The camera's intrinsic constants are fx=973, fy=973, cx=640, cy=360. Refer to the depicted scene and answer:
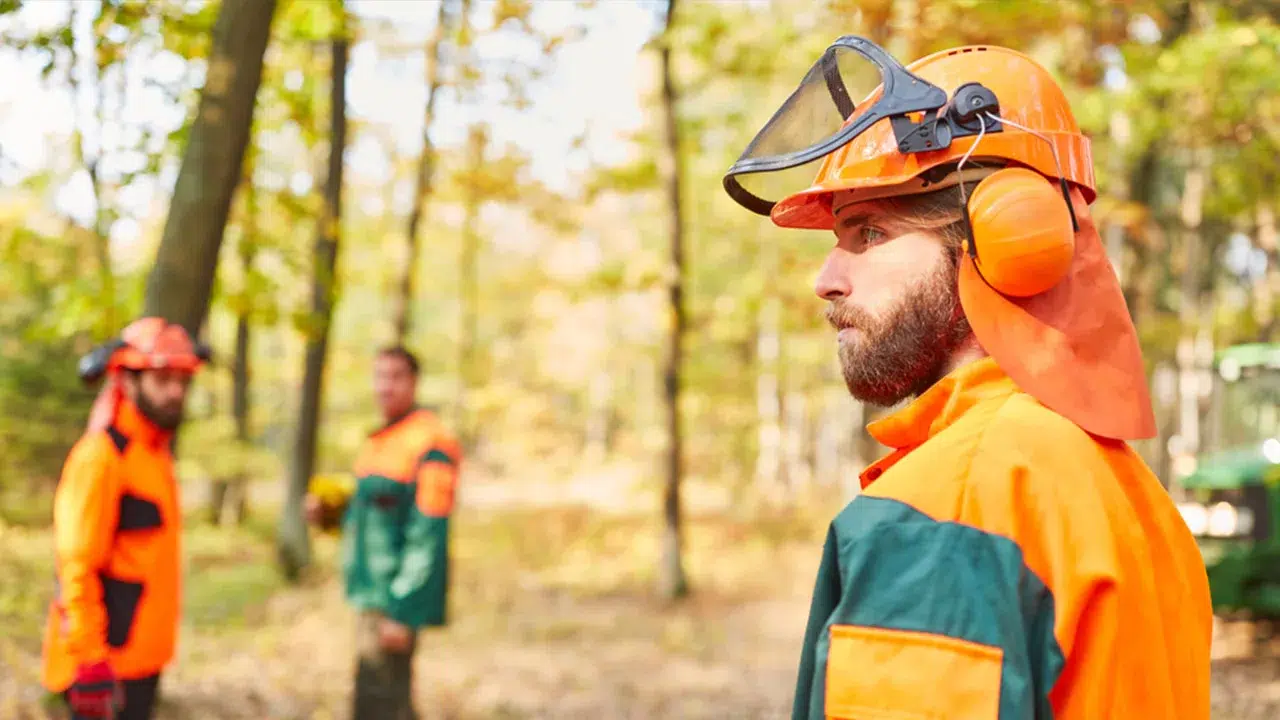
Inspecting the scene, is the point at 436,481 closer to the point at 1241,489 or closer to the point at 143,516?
the point at 143,516

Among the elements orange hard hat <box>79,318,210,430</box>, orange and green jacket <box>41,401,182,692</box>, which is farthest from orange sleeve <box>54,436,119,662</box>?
orange hard hat <box>79,318,210,430</box>

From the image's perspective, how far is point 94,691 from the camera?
3.83 metres

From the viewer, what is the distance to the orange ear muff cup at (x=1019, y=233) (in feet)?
4.56

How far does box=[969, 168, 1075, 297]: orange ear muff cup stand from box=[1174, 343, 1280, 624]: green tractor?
7547 millimetres

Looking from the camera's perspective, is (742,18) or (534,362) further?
(534,362)

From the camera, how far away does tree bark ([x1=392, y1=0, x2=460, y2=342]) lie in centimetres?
1287

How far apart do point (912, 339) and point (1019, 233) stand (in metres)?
0.23

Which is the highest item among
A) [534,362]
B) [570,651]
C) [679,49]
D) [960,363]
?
[679,49]

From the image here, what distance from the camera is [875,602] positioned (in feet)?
3.94

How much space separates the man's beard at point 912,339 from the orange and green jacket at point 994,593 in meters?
0.18

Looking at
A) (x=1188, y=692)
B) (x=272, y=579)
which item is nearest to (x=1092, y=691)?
(x=1188, y=692)

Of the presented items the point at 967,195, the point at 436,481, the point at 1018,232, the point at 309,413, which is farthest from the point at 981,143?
the point at 309,413

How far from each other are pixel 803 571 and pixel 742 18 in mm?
8529

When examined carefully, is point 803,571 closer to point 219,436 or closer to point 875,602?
point 219,436
